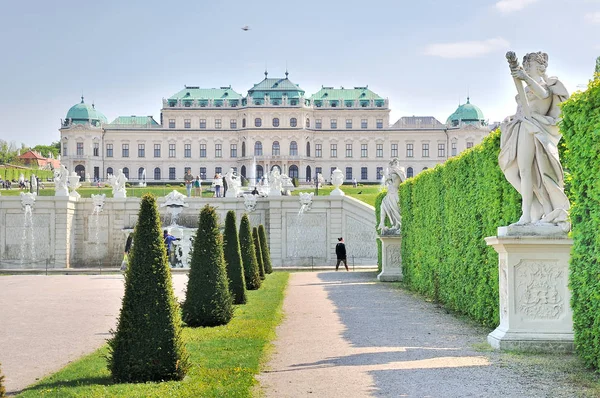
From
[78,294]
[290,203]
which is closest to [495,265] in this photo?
[78,294]

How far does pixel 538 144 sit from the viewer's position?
7766 mm

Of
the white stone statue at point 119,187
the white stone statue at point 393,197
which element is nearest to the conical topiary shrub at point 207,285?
the white stone statue at point 393,197

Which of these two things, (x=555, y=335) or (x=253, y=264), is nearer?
(x=555, y=335)

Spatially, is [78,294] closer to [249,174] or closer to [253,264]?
[253,264]

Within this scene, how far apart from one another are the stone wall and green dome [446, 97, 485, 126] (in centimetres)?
6429

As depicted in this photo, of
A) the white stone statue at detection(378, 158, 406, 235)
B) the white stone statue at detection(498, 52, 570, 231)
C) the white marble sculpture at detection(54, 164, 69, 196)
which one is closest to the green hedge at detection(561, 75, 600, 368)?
the white stone statue at detection(498, 52, 570, 231)

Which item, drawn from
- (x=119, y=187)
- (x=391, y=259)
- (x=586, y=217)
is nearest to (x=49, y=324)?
(x=586, y=217)

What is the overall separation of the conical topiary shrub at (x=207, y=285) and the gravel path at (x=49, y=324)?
1090 millimetres

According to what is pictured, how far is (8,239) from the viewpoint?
97.1 ft

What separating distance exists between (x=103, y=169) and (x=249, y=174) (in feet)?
53.8

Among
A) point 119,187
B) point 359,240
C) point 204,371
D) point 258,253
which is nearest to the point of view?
point 204,371

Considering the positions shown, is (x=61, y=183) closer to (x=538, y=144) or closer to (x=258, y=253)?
(x=258, y=253)

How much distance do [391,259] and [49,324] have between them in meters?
10.4

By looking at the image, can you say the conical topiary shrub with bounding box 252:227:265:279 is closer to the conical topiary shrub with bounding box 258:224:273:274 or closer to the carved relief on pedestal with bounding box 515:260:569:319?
the conical topiary shrub with bounding box 258:224:273:274
